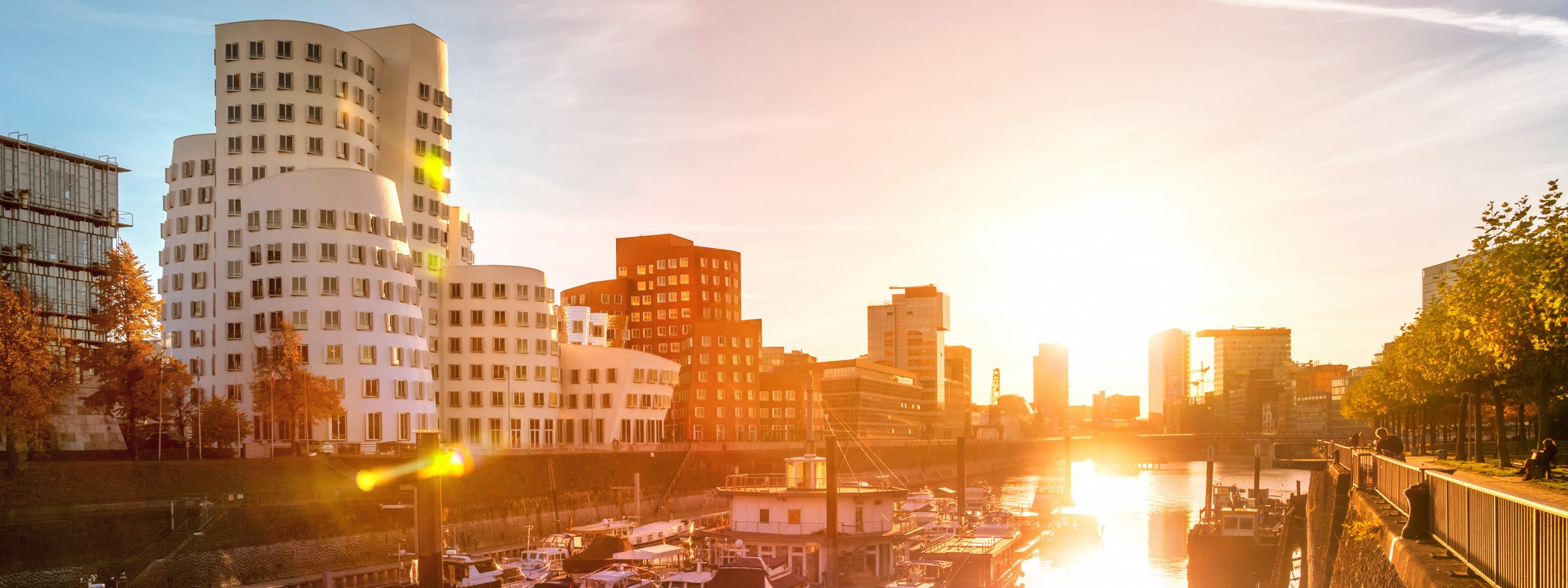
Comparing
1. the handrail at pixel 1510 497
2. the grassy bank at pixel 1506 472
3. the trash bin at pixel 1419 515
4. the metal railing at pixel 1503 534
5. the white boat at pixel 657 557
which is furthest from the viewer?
the white boat at pixel 657 557

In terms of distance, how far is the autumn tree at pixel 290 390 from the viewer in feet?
262

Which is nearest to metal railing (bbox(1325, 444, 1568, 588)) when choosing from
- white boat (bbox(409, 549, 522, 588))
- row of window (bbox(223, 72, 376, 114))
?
white boat (bbox(409, 549, 522, 588))

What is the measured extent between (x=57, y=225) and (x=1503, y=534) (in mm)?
120063

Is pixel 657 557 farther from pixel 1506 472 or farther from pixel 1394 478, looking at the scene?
pixel 1506 472

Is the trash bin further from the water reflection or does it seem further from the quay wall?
the quay wall

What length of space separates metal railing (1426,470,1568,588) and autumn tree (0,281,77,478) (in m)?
66.1

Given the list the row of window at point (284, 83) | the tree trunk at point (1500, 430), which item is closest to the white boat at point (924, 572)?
the tree trunk at point (1500, 430)

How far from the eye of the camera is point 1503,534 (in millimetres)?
17453

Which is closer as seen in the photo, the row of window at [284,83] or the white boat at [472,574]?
the white boat at [472,574]

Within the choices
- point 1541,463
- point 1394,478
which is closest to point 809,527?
point 1394,478

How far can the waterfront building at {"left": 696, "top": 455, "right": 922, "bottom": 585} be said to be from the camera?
58406 millimetres

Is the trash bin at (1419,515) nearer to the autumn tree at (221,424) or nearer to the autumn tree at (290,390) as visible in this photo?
the autumn tree at (290,390)

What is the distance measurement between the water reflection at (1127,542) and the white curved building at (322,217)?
55.6m

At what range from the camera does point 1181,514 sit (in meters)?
119
